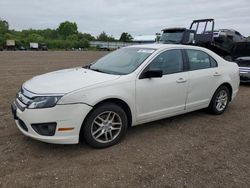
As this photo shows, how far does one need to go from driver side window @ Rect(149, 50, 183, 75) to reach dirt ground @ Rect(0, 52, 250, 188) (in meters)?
1.07

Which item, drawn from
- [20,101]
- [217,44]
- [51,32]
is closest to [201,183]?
[20,101]

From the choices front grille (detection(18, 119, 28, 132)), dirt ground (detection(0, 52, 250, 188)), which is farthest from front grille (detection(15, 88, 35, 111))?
dirt ground (detection(0, 52, 250, 188))

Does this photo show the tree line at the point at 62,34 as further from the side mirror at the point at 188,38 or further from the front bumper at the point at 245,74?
the front bumper at the point at 245,74

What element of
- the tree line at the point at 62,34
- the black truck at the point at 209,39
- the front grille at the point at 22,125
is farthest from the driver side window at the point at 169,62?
the tree line at the point at 62,34

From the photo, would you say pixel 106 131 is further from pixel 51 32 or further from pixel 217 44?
pixel 51 32

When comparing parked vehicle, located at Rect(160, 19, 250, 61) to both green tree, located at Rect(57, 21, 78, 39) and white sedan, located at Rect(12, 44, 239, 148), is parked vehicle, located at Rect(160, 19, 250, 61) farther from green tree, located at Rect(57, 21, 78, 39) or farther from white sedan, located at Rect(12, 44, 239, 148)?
green tree, located at Rect(57, 21, 78, 39)

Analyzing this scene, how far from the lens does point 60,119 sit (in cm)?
360

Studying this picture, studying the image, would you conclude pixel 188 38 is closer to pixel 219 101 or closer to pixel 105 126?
pixel 219 101

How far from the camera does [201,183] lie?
124 inches

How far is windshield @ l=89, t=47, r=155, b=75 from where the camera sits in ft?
14.7

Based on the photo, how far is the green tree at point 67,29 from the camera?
415ft

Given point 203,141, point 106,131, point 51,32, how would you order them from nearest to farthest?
point 106,131 → point 203,141 → point 51,32

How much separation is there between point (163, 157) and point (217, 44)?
12029mm

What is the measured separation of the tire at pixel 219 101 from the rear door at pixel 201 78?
182 mm
